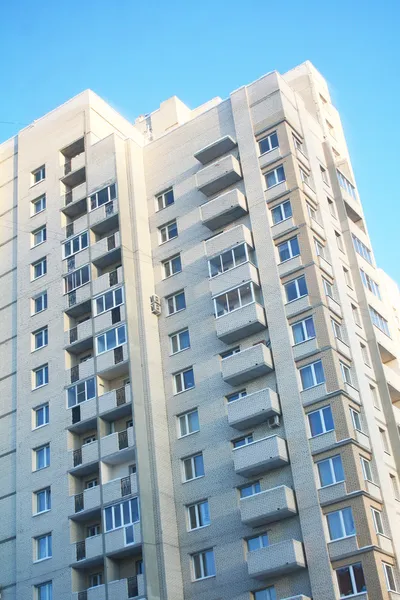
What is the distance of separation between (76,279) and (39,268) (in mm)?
4269

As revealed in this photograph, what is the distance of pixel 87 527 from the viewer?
47781 millimetres

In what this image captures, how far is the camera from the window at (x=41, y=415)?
5197cm

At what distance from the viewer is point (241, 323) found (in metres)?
47.6

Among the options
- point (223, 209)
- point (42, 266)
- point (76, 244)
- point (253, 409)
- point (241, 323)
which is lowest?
point (253, 409)

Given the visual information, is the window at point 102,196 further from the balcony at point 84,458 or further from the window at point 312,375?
the window at point 312,375

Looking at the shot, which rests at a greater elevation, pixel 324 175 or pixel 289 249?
pixel 324 175

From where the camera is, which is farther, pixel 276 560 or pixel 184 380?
pixel 184 380

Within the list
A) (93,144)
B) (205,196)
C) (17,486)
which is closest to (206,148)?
(205,196)

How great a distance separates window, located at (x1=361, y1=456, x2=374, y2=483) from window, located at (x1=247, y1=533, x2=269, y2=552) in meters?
5.90

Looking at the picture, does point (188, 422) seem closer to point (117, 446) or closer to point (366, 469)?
point (117, 446)

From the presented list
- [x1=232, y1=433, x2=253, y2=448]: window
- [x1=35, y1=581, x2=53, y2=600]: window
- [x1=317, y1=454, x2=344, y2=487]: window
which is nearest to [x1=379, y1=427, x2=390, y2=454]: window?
[x1=317, y1=454, x2=344, y2=487]: window

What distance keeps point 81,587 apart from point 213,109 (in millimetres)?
31338

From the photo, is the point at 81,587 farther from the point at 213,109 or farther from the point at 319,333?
the point at 213,109

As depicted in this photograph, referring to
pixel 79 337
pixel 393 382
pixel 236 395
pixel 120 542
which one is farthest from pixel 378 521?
pixel 79 337
